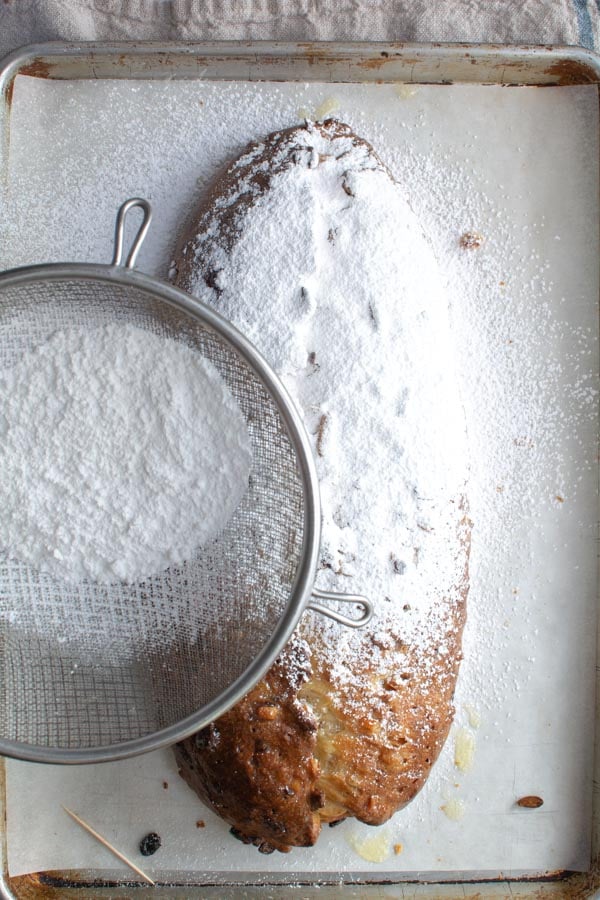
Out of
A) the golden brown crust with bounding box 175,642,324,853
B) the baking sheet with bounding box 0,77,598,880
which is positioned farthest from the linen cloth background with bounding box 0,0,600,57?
the golden brown crust with bounding box 175,642,324,853

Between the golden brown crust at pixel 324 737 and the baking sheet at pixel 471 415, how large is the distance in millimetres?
225

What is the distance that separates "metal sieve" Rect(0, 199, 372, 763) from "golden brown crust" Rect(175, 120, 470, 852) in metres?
0.08

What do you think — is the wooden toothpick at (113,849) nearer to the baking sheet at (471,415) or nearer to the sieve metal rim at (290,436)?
the baking sheet at (471,415)

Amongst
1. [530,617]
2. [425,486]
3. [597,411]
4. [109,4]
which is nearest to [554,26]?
[597,411]

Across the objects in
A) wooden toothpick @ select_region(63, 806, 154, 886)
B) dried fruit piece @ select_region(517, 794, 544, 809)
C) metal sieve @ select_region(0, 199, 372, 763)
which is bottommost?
wooden toothpick @ select_region(63, 806, 154, 886)

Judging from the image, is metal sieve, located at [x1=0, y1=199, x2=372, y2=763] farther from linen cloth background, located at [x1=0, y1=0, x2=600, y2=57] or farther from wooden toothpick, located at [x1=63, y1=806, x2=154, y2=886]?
linen cloth background, located at [x1=0, y1=0, x2=600, y2=57]

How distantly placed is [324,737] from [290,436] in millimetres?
542

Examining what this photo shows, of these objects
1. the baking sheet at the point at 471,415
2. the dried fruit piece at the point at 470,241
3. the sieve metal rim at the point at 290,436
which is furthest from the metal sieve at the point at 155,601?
the dried fruit piece at the point at 470,241

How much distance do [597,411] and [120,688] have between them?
115cm

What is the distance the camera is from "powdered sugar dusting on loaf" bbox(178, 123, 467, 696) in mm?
1419

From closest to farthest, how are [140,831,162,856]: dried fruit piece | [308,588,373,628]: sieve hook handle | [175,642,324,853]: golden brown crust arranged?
[308,588,373,628]: sieve hook handle, [175,642,324,853]: golden brown crust, [140,831,162,856]: dried fruit piece

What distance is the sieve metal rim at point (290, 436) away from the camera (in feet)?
4.18

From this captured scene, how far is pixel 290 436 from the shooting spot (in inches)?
51.6

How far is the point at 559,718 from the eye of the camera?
5.57ft
